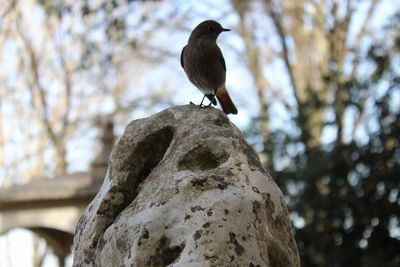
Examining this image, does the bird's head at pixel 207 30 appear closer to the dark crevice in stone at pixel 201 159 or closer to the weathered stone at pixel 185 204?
the weathered stone at pixel 185 204

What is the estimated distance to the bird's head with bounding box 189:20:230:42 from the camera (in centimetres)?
415

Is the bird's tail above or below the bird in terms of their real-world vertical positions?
below

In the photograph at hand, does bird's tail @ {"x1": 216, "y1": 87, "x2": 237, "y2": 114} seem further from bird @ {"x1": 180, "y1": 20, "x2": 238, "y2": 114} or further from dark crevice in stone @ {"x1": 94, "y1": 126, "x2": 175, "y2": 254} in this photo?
dark crevice in stone @ {"x1": 94, "y1": 126, "x2": 175, "y2": 254}

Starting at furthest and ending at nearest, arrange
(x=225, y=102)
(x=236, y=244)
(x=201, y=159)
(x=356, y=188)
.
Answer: (x=356, y=188)
(x=225, y=102)
(x=201, y=159)
(x=236, y=244)

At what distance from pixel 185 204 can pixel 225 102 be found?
1995mm

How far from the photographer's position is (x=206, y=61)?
13.6ft

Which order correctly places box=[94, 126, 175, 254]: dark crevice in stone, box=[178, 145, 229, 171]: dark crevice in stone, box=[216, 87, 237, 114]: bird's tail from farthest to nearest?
box=[216, 87, 237, 114]: bird's tail → box=[94, 126, 175, 254]: dark crevice in stone → box=[178, 145, 229, 171]: dark crevice in stone

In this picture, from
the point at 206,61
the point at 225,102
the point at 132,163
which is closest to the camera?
the point at 132,163

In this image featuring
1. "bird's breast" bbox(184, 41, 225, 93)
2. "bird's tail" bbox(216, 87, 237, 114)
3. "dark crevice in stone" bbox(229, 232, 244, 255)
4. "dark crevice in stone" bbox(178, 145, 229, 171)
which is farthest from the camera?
"bird's tail" bbox(216, 87, 237, 114)

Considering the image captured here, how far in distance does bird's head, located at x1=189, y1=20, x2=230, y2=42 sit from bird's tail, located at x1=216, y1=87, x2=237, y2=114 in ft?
1.08

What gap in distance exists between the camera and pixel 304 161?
8578 mm

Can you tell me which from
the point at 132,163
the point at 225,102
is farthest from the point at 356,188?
the point at 132,163

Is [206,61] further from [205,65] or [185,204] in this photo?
[185,204]

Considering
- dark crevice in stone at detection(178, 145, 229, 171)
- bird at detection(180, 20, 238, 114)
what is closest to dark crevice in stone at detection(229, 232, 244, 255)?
dark crevice in stone at detection(178, 145, 229, 171)
